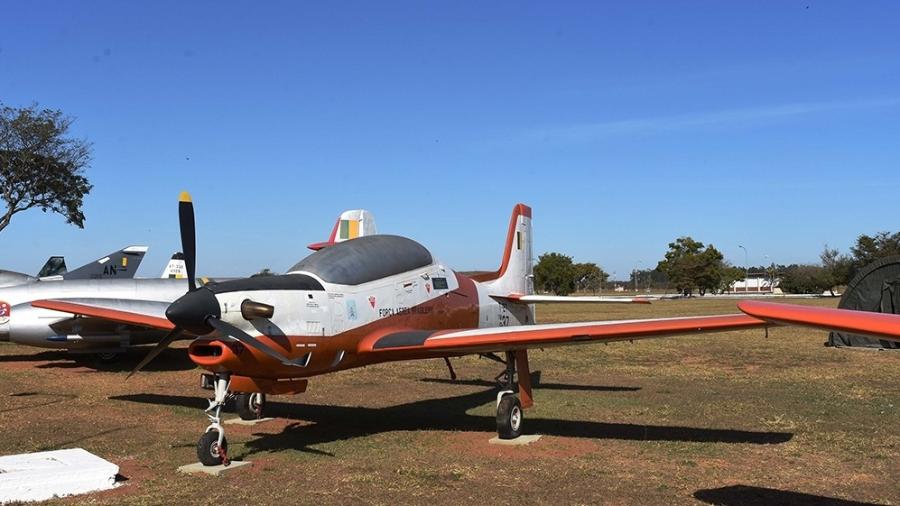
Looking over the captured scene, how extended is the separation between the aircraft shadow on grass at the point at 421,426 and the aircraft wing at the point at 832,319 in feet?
17.9

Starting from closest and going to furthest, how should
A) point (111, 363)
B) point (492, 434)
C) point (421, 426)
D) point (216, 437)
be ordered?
point (216, 437) < point (492, 434) < point (421, 426) < point (111, 363)

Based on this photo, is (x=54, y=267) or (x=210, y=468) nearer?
(x=210, y=468)

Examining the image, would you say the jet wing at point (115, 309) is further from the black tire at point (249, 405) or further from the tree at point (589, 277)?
the tree at point (589, 277)

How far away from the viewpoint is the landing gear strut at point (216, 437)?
779 centimetres

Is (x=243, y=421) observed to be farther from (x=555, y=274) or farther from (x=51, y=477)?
(x=555, y=274)

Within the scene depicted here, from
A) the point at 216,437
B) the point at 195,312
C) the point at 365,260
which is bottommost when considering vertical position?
the point at 216,437

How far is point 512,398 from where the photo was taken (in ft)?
31.6

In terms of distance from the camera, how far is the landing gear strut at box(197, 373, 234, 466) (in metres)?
7.79

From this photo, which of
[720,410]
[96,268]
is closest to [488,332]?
[720,410]

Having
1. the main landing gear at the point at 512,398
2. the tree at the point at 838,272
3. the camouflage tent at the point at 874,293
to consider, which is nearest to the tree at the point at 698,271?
the tree at the point at 838,272

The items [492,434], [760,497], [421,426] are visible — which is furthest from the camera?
[421,426]

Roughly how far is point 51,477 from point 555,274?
109 meters

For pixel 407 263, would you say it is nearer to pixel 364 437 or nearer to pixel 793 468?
pixel 364 437

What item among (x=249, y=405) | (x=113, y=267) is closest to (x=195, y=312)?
(x=249, y=405)
